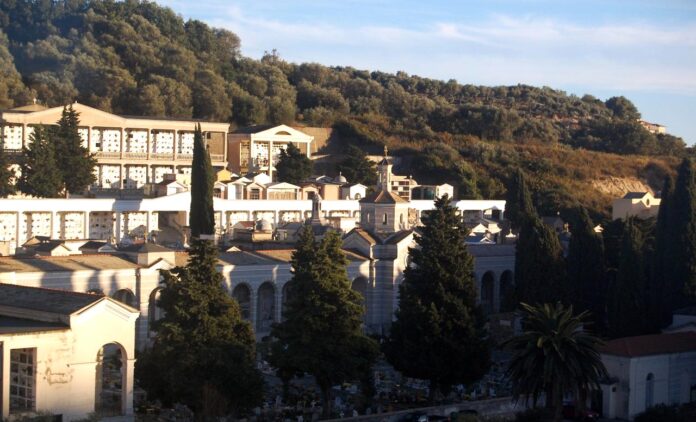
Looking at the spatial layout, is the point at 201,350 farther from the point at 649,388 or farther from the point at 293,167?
the point at 293,167

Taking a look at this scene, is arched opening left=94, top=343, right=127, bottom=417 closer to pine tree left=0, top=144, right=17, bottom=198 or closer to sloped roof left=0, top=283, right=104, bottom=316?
sloped roof left=0, top=283, right=104, bottom=316

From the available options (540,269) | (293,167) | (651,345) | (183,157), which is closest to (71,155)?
(183,157)

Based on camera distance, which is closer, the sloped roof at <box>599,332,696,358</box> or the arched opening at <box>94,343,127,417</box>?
the arched opening at <box>94,343,127,417</box>

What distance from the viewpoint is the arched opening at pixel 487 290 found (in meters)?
51.2

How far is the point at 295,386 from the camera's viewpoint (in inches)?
1387

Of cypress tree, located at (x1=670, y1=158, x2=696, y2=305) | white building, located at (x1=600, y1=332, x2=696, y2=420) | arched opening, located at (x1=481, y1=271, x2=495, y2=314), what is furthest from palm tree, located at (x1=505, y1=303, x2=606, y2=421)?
arched opening, located at (x1=481, y1=271, x2=495, y2=314)

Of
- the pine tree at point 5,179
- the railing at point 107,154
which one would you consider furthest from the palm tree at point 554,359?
the railing at point 107,154

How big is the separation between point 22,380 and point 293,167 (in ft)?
126

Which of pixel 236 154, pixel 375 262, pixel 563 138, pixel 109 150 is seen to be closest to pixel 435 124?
pixel 563 138

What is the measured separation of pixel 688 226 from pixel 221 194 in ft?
80.5

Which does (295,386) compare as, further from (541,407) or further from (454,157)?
(454,157)

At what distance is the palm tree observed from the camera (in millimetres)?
30203

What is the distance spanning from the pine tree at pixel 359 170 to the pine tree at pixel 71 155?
1614 cm

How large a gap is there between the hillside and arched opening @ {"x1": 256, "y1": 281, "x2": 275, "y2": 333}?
2795cm
